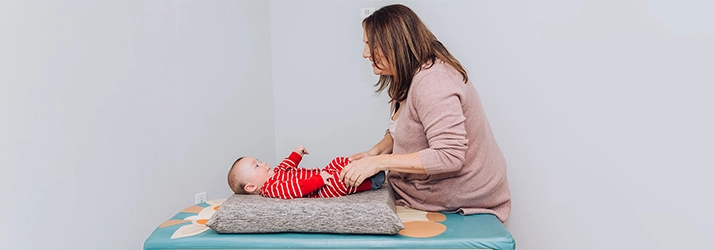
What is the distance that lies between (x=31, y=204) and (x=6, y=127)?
240 millimetres

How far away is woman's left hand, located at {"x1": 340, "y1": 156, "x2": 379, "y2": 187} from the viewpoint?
1.64 m

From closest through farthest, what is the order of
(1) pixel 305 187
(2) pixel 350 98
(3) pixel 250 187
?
(1) pixel 305 187 < (3) pixel 250 187 < (2) pixel 350 98

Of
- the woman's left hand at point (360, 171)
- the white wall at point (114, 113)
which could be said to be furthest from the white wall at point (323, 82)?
the woman's left hand at point (360, 171)

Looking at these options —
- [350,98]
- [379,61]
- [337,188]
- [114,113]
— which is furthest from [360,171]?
[350,98]

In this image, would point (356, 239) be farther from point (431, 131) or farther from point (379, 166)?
point (431, 131)

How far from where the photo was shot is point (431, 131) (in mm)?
1580

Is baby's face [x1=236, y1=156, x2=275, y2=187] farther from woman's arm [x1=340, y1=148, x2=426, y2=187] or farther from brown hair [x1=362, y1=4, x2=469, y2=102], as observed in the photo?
brown hair [x1=362, y1=4, x2=469, y2=102]

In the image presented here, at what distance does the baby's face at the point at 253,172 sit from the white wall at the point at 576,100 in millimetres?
1120

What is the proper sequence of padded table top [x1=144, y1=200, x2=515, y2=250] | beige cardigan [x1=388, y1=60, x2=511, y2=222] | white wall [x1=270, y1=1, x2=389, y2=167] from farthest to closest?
white wall [x1=270, y1=1, x2=389, y2=167], beige cardigan [x1=388, y1=60, x2=511, y2=222], padded table top [x1=144, y1=200, x2=515, y2=250]

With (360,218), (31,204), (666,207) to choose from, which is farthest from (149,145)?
(666,207)

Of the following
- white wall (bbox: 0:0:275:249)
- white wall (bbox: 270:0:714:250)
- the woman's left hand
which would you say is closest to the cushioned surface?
the woman's left hand

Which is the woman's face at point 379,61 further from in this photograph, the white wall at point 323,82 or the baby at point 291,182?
the white wall at point 323,82

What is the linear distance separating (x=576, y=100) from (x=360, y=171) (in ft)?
3.08

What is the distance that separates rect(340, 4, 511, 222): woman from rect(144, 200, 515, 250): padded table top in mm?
166
